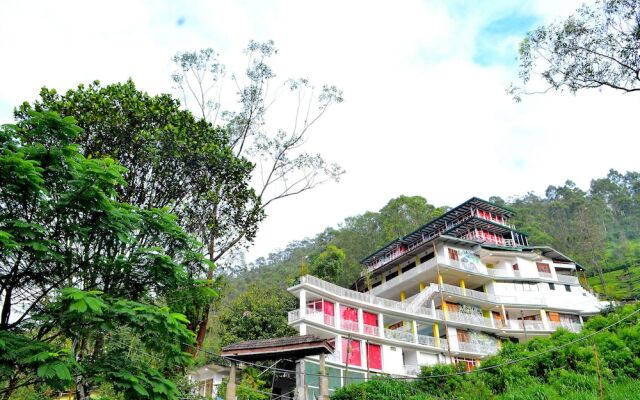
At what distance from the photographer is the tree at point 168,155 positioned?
14.8m

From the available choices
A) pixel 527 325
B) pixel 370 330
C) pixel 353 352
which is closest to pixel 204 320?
pixel 353 352

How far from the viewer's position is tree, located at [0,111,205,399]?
24.7 feet

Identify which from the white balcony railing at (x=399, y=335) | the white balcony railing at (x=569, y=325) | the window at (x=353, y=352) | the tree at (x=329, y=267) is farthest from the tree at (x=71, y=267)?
the white balcony railing at (x=569, y=325)

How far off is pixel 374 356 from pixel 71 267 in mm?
22181

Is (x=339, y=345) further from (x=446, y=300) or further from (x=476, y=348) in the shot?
(x=476, y=348)

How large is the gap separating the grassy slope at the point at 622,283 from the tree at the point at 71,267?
157ft

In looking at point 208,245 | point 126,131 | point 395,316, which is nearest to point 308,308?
point 395,316

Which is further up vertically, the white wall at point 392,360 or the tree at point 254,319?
the tree at point 254,319

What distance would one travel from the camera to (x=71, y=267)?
9430 millimetres

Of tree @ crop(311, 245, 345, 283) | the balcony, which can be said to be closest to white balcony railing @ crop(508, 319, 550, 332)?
the balcony

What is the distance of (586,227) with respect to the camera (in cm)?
5425

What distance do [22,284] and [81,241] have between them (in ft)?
5.19

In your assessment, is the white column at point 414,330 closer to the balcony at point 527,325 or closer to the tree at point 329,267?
the tree at point 329,267

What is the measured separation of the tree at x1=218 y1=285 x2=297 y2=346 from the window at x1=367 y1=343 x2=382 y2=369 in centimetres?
521
